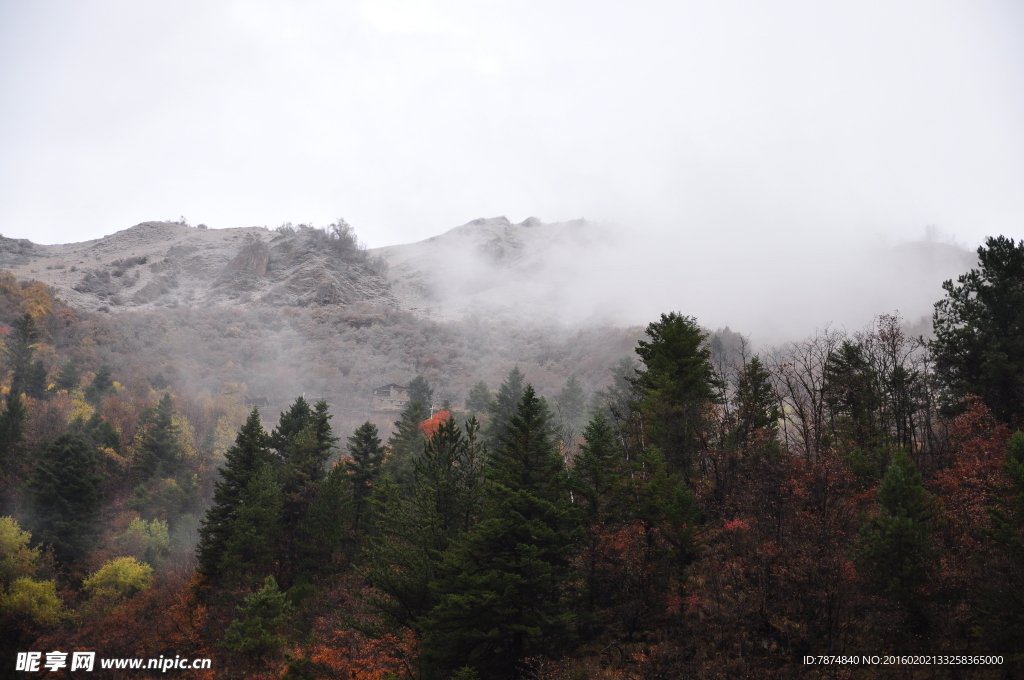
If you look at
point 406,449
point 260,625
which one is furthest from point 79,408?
point 260,625

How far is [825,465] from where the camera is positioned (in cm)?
2103

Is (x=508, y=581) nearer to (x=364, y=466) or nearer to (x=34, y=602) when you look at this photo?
(x=364, y=466)

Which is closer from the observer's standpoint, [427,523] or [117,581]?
[427,523]

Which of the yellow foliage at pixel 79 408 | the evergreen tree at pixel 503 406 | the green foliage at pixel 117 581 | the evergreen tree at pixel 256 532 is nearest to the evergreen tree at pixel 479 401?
the evergreen tree at pixel 503 406

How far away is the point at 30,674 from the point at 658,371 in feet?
135

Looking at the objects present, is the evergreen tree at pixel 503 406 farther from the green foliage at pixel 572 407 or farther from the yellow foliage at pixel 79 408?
the yellow foliage at pixel 79 408

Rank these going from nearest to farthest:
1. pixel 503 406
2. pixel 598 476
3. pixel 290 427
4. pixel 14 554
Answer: pixel 598 476, pixel 14 554, pixel 290 427, pixel 503 406

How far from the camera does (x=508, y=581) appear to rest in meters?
18.6

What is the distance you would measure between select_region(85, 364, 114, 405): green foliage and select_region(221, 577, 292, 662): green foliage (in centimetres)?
5262

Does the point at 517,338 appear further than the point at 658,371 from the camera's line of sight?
Yes

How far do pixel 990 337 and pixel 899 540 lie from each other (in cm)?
1417

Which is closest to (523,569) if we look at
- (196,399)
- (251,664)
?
(251,664)

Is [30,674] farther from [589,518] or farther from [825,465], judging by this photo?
[825,465]

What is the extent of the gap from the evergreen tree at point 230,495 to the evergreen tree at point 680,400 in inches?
919
